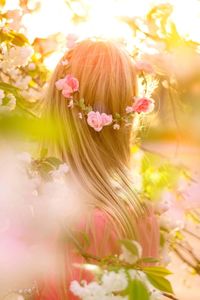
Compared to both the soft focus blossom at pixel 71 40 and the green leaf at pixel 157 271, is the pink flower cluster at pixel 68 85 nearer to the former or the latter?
the soft focus blossom at pixel 71 40

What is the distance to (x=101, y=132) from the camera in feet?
6.86

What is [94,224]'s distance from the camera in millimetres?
1876

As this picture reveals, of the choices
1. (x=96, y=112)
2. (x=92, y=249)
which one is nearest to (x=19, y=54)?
(x=96, y=112)

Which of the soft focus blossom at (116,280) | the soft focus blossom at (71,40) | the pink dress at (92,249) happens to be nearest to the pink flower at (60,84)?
the soft focus blossom at (71,40)

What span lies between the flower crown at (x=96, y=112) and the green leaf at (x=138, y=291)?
889mm

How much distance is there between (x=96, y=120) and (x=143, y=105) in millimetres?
154

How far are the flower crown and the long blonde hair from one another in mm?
17

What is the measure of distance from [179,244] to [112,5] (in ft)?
2.88

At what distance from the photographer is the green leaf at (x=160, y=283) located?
117 cm

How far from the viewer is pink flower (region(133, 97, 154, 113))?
2.06 metres

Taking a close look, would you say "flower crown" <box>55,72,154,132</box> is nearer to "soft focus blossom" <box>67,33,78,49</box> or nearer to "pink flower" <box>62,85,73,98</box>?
"pink flower" <box>62,85,73,98</box>

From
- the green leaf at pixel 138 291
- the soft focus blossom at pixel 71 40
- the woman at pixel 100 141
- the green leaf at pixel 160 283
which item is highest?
the soft focus blossom at pixel 71 40

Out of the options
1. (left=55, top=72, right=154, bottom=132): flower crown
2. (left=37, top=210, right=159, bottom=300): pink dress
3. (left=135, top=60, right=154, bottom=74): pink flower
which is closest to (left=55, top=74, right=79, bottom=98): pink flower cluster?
(left=55, top=72, right=154, bottom=132): flower crown

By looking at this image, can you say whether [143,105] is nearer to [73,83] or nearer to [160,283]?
[73,83]
